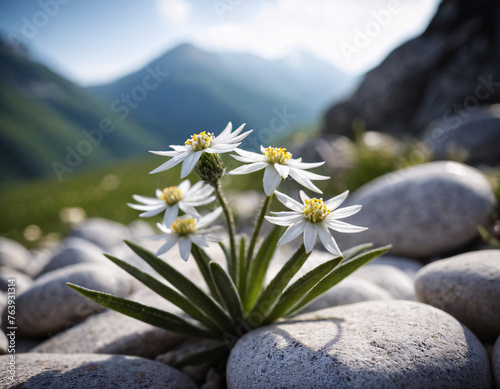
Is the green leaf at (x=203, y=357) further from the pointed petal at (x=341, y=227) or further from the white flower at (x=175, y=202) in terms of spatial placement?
the pointed petal at (x=341, y=227)

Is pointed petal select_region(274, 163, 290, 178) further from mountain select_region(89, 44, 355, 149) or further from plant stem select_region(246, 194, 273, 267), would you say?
mountain select_region(89, 44, 355, 149)

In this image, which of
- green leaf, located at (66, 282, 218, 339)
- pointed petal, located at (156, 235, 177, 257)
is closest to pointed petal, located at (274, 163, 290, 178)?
pointed petal, located at (156, 235, 177, 257)

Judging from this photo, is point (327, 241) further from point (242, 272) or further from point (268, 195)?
point (242, 272)

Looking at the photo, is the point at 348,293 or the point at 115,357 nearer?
the point at 115,357

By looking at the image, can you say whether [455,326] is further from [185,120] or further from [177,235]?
[185,120]

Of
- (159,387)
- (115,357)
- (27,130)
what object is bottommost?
(159,387)

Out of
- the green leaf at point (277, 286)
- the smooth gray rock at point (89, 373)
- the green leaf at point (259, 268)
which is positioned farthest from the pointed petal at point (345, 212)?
the smooth gray rock at point (89, 373)

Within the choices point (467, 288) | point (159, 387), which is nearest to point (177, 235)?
point (159, 387)
